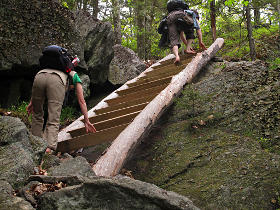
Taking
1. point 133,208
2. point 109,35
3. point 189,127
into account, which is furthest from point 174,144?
point 109,35

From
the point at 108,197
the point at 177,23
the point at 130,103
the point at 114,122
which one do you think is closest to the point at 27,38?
the point at 130,103

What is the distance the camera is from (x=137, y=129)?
400cm

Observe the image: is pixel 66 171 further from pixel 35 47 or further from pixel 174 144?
pixel 35 47

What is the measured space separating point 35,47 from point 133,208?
499 centimetres

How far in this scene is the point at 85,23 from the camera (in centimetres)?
770

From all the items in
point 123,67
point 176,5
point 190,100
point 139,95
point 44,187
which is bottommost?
point 44,187

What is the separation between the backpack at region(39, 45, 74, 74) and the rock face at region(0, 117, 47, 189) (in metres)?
1.27

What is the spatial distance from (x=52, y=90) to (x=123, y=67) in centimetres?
502

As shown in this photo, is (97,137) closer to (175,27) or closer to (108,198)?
(108,198)

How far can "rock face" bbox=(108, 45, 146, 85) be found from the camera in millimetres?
8398

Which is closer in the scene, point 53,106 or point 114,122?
point 53,106

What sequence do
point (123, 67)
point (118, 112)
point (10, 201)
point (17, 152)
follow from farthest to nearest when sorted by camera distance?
point (123, 67), point (118, 112), point (17, 152), point (10, 201)

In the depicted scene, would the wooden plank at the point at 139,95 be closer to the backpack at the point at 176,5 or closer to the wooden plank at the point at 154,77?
the wooden plank at the point at 154,77

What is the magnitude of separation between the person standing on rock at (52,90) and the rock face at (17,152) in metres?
0.86
